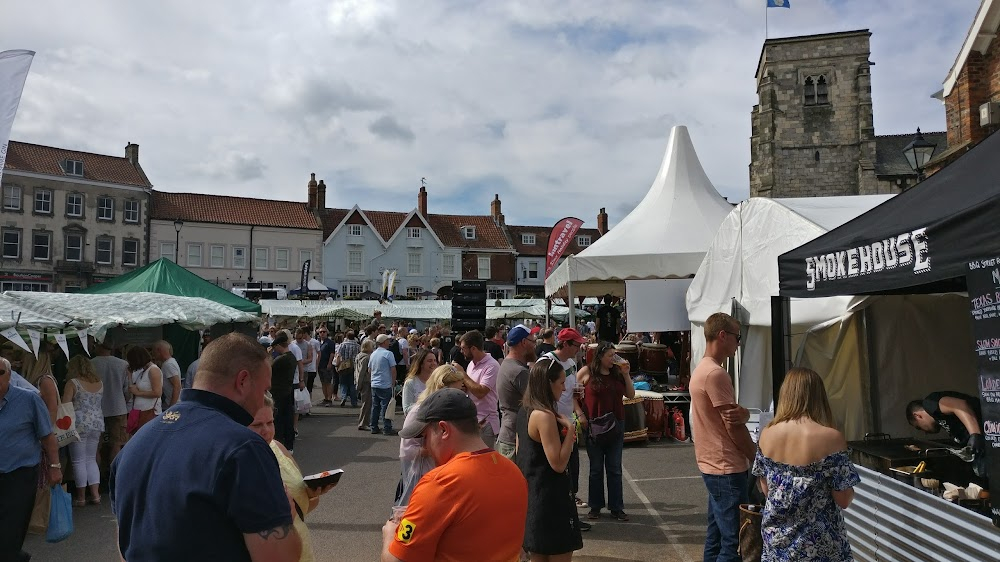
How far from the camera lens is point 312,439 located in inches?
462

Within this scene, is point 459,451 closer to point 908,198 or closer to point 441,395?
point 441,395

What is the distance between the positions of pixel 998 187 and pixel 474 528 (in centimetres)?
295

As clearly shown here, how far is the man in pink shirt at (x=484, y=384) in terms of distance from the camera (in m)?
6.77

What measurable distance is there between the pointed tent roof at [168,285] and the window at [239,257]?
35.6 m

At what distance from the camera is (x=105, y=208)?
146 feet

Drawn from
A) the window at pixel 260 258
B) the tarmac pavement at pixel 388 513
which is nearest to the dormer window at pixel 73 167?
the window at pixel 260 258

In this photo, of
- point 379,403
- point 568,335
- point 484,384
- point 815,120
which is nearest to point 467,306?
point 379,403

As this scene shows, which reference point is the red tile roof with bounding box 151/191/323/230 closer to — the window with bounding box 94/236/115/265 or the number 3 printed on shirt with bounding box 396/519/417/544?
the window with bounding box 94/236/115/265

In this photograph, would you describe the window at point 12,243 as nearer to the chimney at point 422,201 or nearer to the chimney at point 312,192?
the chimney at point 312,192

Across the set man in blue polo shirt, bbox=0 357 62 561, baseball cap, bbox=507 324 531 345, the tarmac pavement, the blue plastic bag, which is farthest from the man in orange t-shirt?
the blue plastic bag

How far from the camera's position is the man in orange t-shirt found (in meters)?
2.24

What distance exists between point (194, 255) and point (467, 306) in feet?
135

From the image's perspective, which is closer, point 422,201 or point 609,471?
point 609,471

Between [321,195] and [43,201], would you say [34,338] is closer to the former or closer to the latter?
[43,201]
